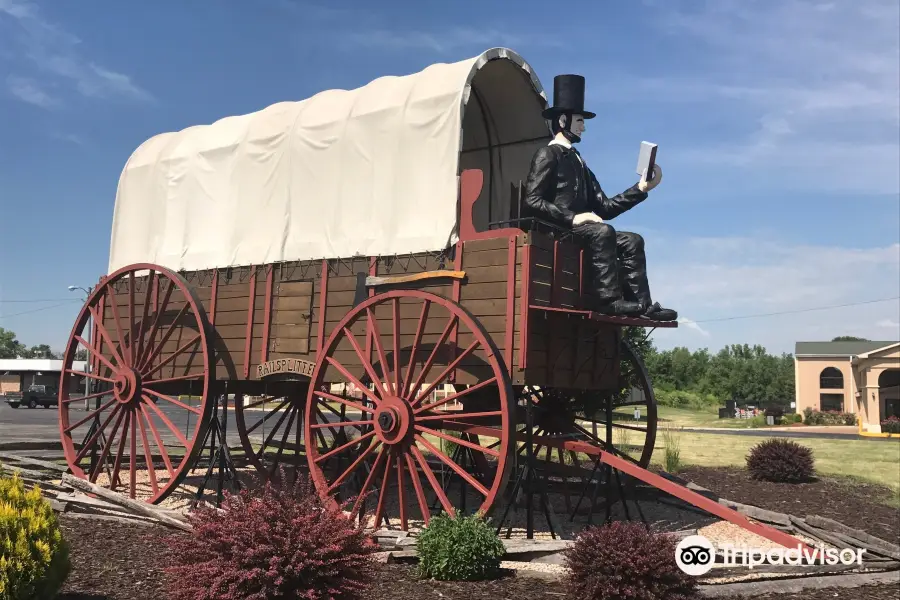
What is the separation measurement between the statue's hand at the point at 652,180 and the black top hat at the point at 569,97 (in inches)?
35.9

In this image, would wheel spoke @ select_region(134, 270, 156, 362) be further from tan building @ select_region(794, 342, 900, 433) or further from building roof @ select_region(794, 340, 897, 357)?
building roof @ select_region(794, 340, 897, 357)

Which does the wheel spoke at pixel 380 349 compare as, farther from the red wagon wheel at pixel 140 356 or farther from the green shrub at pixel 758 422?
the green shrub at pixel 758 422

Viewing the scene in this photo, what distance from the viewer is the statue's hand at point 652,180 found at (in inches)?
347

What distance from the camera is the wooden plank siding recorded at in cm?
771

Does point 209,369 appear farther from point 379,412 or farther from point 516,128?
point 516,128

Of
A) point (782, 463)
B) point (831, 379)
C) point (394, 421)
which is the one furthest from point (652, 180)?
point (831, 379)

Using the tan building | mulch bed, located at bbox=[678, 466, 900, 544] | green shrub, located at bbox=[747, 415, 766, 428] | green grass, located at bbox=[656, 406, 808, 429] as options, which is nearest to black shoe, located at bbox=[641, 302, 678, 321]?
mulch bed, located at bbox=[678, 466, 900, 544]

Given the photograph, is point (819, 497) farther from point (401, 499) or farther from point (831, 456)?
point (831, 456)

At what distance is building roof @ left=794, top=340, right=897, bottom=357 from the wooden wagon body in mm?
38598

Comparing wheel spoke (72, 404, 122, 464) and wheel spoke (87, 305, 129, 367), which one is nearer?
wheel spoke (87, 305, 129, 367)

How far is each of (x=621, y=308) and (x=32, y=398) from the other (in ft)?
137

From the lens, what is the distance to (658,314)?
26.6 feet

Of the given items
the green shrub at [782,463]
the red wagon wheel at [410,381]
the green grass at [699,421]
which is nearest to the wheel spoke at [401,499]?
the red wagon wheel at [410,381]

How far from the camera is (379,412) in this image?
26.0ft
